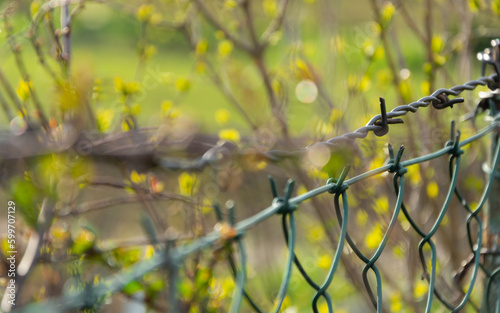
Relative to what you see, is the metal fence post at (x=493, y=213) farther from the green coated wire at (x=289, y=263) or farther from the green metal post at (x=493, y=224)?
the green coated wire at (x=289, y=263)

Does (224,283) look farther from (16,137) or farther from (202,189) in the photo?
(16,137)

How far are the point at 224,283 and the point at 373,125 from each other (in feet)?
3.52

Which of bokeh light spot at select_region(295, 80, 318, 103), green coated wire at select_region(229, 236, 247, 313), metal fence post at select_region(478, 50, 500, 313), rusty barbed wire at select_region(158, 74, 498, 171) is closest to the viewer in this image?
green coated wire at select_region(229, 236, 247, 313)

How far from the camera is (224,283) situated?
186cm

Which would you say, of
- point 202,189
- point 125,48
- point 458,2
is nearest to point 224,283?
point 202,189

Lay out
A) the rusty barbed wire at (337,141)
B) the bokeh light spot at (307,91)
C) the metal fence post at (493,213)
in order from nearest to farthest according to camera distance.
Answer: the rusty barbed wire at (337,141), the metal fence post at (493,213), the bokeh light spot at (307,91)

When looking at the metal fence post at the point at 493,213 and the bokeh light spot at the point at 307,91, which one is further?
the bokeh light spot at the point at 307,91

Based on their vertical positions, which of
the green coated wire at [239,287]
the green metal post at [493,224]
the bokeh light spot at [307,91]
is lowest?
the green coated wire at [239,287]

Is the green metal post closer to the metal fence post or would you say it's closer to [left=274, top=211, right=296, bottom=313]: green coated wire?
the metal fence post

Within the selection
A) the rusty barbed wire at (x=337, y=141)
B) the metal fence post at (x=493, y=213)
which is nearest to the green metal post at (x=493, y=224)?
the metal fence post at (x=493, y=213)

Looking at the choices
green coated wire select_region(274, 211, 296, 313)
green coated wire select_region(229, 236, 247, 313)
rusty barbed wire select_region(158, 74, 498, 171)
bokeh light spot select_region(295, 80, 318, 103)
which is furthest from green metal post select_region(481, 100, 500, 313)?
bokeh light spot select_region(295, 80, 318, 103)

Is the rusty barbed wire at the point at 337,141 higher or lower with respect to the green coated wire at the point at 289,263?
higher

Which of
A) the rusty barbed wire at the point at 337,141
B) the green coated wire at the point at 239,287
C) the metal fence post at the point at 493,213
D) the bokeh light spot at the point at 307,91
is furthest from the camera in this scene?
the bokeh light spot at the point at 307,91

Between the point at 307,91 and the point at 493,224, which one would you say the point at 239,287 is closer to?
the point at 493,224
